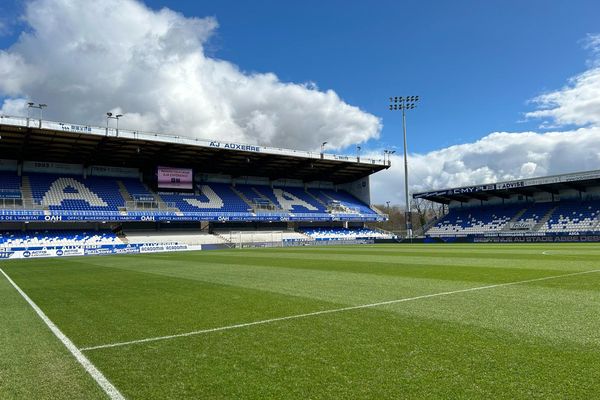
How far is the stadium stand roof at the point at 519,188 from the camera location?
48094mm

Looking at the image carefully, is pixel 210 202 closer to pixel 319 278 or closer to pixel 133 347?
pixel 319 278

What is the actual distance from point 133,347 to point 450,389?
4.42m

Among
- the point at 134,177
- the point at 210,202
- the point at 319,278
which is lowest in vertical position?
the point at 319,278

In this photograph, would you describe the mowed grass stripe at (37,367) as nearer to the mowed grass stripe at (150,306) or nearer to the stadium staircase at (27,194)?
the mowed grass stripe at (150,306)

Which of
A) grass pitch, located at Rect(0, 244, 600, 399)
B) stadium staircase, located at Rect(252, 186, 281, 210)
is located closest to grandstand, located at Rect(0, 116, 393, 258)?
stadium staircase, located at Rect(252, 186, 281, 210)

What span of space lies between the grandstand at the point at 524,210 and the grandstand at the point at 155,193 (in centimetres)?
1174

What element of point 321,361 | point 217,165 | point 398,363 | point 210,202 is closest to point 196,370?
point 321,361

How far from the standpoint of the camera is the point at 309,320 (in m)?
7.77

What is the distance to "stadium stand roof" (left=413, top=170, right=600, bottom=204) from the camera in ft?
158

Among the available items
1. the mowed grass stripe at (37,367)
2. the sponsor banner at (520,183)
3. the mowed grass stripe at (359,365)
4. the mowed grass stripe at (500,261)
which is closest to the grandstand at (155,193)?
the sponsor banner at (520,183)

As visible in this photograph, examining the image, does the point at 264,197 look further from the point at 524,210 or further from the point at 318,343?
the point at 318,343

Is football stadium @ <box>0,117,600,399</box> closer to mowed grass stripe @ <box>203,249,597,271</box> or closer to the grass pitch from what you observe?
the grass pitch

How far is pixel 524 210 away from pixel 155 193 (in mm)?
46623

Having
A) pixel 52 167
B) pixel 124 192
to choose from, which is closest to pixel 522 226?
pixel 124 192
